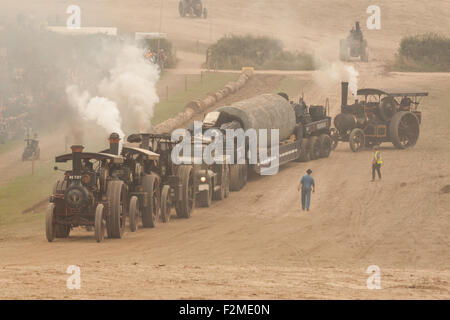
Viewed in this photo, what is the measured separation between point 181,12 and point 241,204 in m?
73.4

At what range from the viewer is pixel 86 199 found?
22.1 meters

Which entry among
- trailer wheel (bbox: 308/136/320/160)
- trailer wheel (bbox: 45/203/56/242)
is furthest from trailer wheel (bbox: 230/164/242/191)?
trailer wheel (bbox: 45/203/56/242)

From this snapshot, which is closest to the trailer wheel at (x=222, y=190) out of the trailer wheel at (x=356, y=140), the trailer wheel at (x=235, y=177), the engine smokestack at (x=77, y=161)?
the trailer wheel at (x=235, y=177)

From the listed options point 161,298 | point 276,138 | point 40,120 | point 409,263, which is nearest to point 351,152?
point 276,138

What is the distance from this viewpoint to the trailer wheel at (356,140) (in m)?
40.8

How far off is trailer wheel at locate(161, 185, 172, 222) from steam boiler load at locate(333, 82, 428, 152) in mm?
15917

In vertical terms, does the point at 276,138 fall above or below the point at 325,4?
below

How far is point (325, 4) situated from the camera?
108438 millimetres

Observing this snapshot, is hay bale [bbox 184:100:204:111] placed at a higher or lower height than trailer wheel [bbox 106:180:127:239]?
higher

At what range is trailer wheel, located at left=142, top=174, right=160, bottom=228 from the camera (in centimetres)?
2480

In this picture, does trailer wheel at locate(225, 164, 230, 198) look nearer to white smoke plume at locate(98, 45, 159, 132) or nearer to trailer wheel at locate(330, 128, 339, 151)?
white smoke plume at locate(98, 45, 159, 132)

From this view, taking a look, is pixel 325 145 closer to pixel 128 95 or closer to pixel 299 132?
pixel 299 132

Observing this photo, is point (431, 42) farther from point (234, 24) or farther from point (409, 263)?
point (409, 263)

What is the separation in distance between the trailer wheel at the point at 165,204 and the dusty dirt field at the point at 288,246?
0.32 metres
